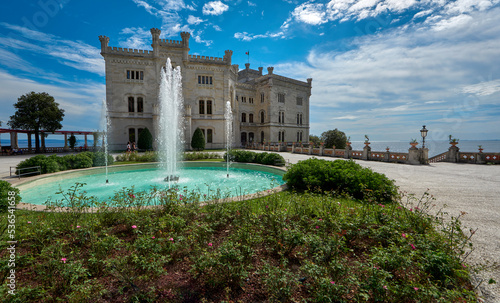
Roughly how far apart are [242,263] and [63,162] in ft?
46.7

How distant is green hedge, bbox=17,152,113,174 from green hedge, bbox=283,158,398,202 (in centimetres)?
1229

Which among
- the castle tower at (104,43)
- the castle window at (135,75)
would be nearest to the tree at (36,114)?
the castle tower at (104,43)

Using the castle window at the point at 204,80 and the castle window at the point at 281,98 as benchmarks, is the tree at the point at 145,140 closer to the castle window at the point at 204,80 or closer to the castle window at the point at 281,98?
the castle window at the point at 204,80

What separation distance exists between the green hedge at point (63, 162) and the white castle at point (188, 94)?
16.3 metres

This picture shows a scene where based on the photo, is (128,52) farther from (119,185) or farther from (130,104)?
(119,185)

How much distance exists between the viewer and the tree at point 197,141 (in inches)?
1200

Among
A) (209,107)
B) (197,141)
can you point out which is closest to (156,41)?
(209,107)

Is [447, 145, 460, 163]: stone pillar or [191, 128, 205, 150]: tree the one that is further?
[191, 128, 205, 150]: tree

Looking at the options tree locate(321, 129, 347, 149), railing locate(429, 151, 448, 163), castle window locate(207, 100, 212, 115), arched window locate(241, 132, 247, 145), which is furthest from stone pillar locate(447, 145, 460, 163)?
arched window locate(241, 132, 247, 145)

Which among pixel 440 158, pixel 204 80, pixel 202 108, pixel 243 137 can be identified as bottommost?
pixel 440 158

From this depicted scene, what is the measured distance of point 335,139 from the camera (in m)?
39.6

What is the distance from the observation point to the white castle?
29453 millimetres

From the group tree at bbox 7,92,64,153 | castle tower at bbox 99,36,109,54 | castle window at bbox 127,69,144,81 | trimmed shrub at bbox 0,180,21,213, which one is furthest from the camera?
castle window at bbox 127,69,144,81

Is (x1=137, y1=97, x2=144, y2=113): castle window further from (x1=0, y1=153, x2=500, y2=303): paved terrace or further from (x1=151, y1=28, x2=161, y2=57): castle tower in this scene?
(x1=0, y1=153, x2=500, y2=303): paved terrace
